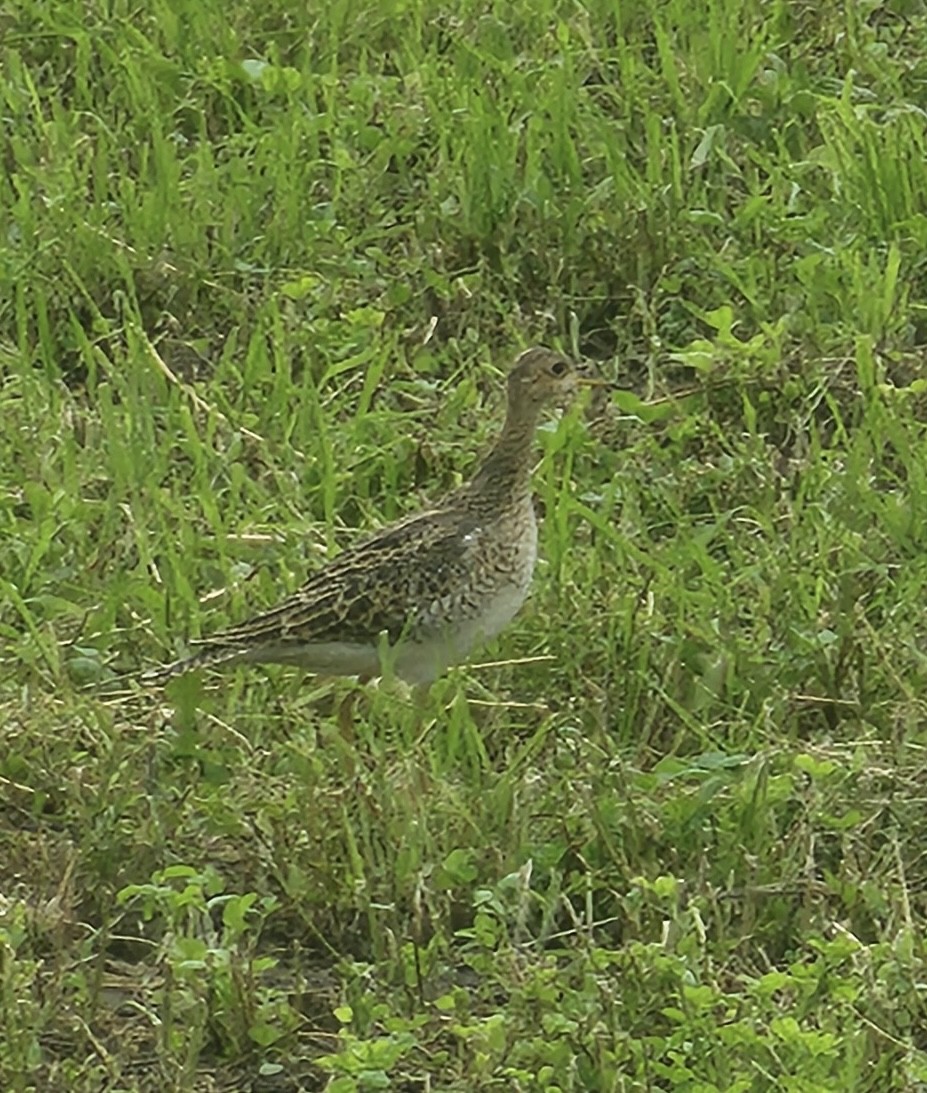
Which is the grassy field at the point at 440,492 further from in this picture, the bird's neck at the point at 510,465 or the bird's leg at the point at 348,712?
the bird's neck at the point at 510,465

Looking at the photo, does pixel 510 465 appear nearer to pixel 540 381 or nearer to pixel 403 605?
pixel 540 381

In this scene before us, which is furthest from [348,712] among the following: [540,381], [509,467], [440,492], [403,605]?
[440,492]

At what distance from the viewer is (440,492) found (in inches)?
285

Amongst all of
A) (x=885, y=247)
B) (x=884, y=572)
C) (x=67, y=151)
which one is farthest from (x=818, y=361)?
(x=67, y=151)

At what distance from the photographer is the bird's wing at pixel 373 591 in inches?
240

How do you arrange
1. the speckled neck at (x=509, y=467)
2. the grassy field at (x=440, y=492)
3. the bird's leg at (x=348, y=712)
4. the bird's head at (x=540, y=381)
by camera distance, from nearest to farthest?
1. the grassy field at (x=440, y=492)
2. the bird's leg at (x=348, y=712)
3. the speckled neck at (x=509, y=467)
4. the bird's head at (x=540, y=381)

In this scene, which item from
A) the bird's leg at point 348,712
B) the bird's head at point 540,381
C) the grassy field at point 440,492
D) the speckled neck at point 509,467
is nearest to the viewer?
the grassy field at point 440,492

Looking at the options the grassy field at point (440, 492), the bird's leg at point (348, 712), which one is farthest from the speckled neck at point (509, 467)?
the bird's leg at point (348, 712)

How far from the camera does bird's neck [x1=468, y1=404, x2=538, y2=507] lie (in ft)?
21.2

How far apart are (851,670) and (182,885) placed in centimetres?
153

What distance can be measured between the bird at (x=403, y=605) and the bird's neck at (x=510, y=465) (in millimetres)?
50

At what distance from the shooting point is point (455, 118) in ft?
28.1

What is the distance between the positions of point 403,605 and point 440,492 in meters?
1.11

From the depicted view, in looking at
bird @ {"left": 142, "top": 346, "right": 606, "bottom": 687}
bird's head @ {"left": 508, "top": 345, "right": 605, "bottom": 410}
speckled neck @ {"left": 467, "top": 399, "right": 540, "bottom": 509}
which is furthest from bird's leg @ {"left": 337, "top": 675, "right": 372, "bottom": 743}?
bird's head @ {"left": 508, "top": 345, "right": 605, "bottom": 410}
